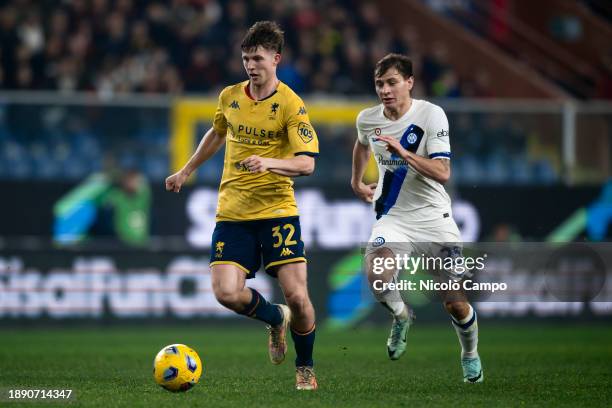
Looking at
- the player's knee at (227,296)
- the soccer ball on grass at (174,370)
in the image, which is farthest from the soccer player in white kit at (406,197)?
the soccer ball on grass at (174,370)

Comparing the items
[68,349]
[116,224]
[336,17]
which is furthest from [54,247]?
[336,17]

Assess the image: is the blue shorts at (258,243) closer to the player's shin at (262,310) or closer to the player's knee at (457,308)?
the player's shin at (262,310)

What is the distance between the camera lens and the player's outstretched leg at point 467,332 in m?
9.42

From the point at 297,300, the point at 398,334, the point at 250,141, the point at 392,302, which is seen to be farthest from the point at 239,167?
the point at 398,334

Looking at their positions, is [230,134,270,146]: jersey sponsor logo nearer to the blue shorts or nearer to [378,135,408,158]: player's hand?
the blue shorts

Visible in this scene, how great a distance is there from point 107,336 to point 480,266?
525 centimetres

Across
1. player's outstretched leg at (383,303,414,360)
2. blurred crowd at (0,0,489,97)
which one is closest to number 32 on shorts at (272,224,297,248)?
player's outstretched leg at (383,303,414,360)

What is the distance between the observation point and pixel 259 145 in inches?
346

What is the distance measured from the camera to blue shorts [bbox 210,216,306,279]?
8.76 m

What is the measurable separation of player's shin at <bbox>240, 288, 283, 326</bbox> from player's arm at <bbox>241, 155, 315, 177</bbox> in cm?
117

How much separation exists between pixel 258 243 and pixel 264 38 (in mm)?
1599

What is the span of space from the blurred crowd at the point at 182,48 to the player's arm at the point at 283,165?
10.4 meters

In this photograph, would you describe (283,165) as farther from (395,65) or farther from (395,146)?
(395,65)

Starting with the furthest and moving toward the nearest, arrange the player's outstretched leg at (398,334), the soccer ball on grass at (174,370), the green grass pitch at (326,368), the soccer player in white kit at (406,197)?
the player's outstretched leg at (398,334) < the soccer player in white kit at (406,197) < the soccer ball on grass at (174,370) < the green grass pitch at (326,368)
